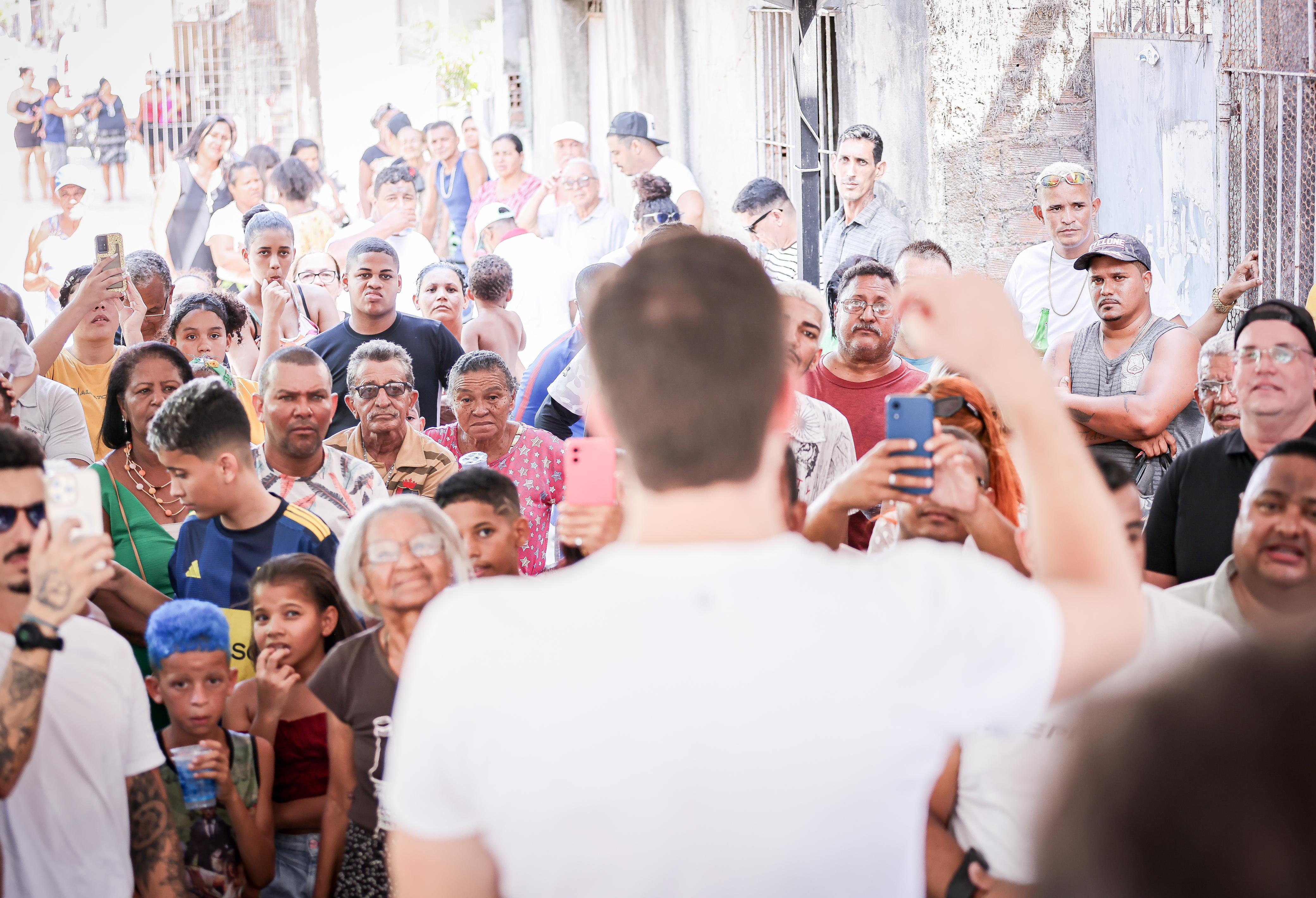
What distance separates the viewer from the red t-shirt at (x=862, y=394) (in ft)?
14.7

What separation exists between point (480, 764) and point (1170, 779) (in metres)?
0.62

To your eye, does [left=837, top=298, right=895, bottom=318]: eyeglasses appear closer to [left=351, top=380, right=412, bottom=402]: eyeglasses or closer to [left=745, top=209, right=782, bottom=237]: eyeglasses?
[left=351, top=380, right=412, bottom=402]: eyeglasses

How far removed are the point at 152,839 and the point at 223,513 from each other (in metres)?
1.10

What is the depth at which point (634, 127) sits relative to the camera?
351 inches

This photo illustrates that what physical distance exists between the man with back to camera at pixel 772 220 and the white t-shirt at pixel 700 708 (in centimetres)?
633

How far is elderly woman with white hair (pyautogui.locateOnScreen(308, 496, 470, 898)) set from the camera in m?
2.67

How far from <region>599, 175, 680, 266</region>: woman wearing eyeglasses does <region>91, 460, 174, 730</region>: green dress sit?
3.15 m

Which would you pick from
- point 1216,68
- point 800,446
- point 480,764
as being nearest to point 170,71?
point 1216,68

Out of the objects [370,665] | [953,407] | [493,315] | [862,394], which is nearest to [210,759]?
[370,665]

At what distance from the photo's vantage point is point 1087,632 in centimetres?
113

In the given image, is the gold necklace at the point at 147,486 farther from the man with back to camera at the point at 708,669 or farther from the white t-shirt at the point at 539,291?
the white t-shirt at the point at 539,291

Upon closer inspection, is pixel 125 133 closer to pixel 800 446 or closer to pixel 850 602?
pixel 800 446

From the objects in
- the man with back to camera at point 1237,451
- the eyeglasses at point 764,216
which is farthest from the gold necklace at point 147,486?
the eyeglasses at point 764,216

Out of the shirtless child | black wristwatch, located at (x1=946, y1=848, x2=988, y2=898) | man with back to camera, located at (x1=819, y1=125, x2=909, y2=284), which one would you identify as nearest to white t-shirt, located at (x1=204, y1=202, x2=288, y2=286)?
the shirtless child
